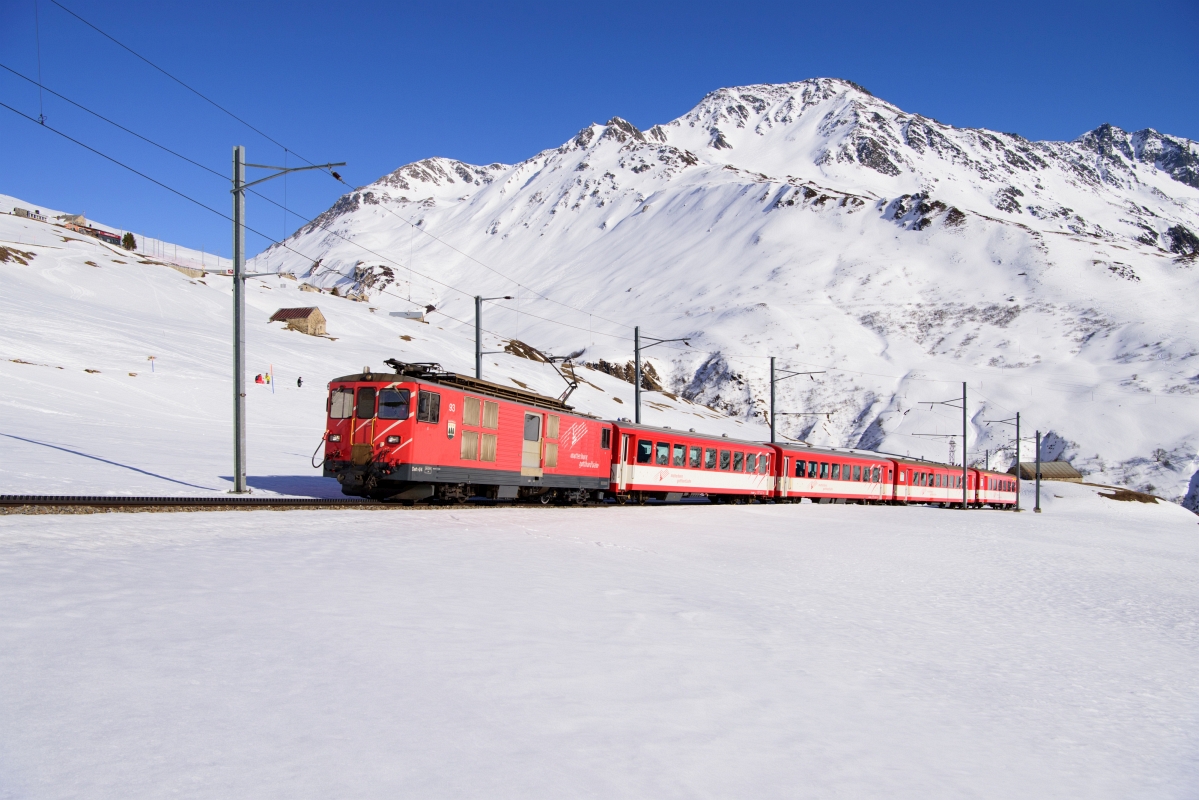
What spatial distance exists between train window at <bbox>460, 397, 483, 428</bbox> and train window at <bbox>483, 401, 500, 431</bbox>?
22 cm

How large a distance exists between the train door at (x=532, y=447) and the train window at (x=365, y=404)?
5182mm

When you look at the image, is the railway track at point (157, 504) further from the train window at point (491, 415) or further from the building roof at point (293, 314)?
the building roof at point (293, 314)

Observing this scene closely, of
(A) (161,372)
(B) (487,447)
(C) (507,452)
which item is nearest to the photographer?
(B) (487,447)

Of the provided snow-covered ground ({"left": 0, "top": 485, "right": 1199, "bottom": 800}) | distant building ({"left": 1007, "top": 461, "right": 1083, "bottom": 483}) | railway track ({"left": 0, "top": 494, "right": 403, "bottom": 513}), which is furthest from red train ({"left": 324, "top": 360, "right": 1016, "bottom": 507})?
distant building ({"left": 1007, "top": 461, "right": 1083, "bottom": 483})

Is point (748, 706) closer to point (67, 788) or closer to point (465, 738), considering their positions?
point (465, 738)

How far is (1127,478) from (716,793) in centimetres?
11836

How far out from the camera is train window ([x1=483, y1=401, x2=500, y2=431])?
69.7ft

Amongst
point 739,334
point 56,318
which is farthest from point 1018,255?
point 56,318

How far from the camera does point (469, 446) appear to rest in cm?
2072

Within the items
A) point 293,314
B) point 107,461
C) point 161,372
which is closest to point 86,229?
point 293,314

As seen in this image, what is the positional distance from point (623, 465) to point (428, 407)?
11.0 meters

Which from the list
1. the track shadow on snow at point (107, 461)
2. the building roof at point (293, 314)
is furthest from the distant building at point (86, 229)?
the track shadow on snow at point (107, 461)

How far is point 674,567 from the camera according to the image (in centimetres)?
1374

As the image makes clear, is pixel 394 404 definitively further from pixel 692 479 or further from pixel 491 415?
pixel 692 479
